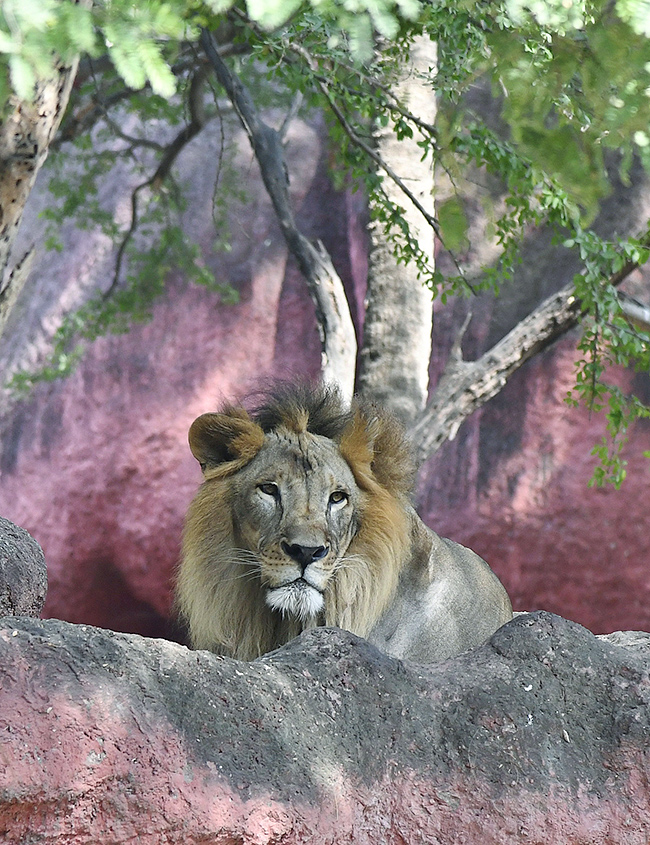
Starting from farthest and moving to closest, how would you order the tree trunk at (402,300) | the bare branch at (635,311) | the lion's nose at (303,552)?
1. the bare branch at (635,311)
2. the tree trunk at (402,300)
3. the lion's nose at (303,552)

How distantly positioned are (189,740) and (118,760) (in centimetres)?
16

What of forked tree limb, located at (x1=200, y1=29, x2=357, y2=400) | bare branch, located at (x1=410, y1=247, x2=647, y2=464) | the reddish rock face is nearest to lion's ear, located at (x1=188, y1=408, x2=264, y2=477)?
forked tree limb, located at (x1=200, y1=29, x2=357, y2=400)

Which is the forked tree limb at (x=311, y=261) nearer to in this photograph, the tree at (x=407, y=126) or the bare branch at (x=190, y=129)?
the tree at (x=407, y=126)

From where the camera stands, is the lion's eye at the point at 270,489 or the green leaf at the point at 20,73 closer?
the green leaf at the point at 20,73

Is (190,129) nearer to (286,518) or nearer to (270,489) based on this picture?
(270,489)

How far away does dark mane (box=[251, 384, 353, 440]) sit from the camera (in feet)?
11.7

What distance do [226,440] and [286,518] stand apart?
1.45 ft

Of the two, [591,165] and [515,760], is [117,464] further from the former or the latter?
[591,165]

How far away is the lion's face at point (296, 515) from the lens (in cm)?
319

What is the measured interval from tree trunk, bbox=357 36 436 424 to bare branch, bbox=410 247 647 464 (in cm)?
19

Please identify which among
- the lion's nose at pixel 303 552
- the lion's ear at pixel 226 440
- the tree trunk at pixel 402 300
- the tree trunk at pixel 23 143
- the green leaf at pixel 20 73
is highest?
the tree trunk at pixel 402 300

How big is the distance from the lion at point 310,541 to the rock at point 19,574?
604 mm

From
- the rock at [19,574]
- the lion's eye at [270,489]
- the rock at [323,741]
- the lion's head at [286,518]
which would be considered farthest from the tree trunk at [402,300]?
the rock at [323,741]

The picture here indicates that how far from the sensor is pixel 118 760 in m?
1.94
